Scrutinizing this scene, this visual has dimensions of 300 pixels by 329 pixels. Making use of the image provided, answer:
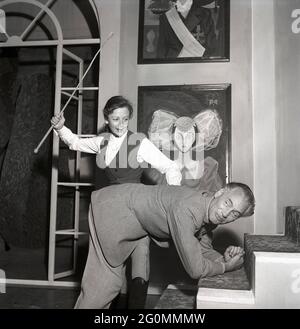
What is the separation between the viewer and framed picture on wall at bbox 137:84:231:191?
2.55m

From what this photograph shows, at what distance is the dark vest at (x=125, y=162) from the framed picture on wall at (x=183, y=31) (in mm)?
932

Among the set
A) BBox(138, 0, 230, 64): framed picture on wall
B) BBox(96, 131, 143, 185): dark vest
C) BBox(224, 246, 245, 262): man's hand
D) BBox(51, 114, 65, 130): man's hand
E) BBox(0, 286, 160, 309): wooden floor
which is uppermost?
BBox(138, 0, 230, 64): framed picture on wall

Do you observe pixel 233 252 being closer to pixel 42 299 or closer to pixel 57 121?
pixel 57 121

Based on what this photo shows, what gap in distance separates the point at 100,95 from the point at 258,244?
4.79 ft

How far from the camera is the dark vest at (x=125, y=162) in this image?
1.87 metres

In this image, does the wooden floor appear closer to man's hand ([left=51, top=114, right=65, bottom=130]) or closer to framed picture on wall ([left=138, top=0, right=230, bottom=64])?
man's hand ([left=51, top=114, right=65, bottom=130])

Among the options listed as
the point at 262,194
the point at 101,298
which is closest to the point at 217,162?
the point at 262,194

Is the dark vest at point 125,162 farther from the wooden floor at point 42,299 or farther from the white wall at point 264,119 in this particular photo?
the white wall at point 264,119

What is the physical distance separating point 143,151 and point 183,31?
3.72 ft

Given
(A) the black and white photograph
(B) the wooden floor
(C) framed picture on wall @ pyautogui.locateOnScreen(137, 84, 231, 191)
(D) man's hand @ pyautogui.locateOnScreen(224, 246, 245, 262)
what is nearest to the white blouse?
(A) the black and white photograph

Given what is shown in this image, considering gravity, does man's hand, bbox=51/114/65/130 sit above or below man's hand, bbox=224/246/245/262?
above

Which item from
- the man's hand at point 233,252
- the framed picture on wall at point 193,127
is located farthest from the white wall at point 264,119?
the man's hand at point 233,252

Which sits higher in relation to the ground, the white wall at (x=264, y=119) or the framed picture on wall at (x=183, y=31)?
the framed picture on wall at (x=183, y=31)

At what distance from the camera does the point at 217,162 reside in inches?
101
